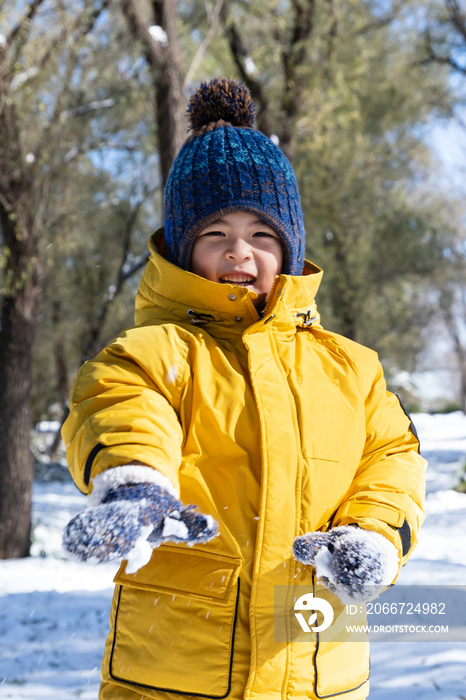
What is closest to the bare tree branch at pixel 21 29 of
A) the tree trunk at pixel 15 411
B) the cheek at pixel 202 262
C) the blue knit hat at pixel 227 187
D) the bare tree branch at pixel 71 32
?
the bare tree branch at pixel 71 32

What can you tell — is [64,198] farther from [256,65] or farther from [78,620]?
[78,620]

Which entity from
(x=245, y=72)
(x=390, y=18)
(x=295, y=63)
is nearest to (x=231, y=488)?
(x=295, y=63)

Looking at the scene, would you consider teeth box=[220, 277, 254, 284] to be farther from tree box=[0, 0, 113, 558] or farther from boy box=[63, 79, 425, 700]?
tree box=[0, 0, 113, 558]

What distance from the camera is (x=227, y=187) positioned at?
1.63 metres

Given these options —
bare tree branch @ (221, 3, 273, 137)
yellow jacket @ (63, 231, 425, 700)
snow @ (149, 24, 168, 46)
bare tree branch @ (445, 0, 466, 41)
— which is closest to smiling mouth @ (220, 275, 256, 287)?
yellow jacket @ (63, 231, 425, 700)

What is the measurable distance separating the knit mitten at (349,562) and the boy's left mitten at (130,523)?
28 centimetres

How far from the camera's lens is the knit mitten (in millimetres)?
1141

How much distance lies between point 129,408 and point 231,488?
1.04ft

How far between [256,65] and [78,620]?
6.46 m

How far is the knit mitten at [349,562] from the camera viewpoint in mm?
1141

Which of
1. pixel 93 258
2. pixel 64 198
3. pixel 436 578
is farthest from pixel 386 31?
pixel 436 578

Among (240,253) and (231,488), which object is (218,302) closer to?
(240,253)

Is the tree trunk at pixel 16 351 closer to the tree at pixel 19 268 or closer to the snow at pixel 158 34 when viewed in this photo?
the tree at pixel 19 268

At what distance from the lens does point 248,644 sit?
1.22 metres
